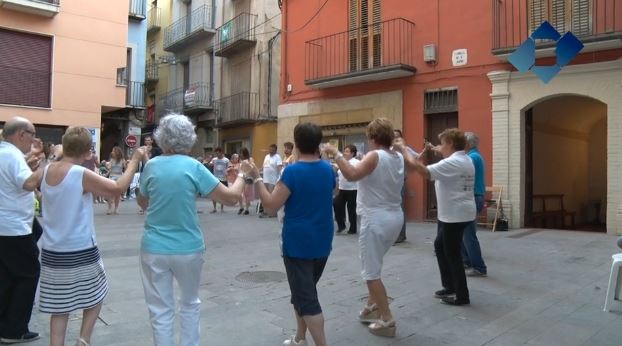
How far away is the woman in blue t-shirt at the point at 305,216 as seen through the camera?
3.48 metres

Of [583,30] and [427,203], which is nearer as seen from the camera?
[583,30]

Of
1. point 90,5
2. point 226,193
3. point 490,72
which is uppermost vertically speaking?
point 90,5

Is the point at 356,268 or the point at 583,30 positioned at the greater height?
the point at 583,30

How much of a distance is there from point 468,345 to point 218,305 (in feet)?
7.97

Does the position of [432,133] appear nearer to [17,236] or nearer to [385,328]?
[385,328]

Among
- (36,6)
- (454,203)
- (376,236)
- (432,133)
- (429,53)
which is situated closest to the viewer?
(376,236)

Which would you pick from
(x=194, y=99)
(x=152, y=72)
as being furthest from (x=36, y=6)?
(x=152, y=72)

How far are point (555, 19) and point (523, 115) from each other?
2007mm

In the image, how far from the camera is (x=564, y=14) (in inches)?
412

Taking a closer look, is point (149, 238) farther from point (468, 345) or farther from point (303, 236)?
point (468, 345)

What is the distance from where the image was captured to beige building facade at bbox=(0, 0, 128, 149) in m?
17.5

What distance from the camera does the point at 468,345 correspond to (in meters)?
4.09

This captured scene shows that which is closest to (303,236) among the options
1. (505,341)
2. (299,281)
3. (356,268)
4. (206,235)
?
(299,281)

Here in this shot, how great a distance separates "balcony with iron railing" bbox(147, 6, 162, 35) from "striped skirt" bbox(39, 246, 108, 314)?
27180mm
